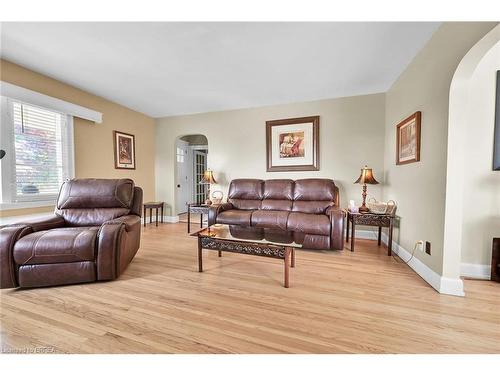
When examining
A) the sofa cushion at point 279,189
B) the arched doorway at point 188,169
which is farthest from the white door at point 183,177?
the sofa cushion at point 279,189

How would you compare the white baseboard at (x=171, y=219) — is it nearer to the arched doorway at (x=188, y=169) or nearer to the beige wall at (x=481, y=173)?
the arched doorway at (x=188, y=169)

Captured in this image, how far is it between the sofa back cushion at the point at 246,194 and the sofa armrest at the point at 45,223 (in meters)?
2.34

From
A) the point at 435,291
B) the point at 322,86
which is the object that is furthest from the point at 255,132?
the point at 435,291

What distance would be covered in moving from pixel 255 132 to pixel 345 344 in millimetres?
3592

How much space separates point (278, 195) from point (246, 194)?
59 cm

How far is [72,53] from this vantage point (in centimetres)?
233

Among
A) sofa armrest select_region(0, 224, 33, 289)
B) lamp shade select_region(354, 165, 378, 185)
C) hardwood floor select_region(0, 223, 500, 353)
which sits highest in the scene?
lamp shade select_region(354, 165, 378, 185)

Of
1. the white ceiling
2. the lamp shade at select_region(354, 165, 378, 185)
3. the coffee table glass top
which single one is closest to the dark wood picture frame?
the white ceiling

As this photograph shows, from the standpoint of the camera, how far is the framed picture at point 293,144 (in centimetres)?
377

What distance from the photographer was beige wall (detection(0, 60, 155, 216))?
270cm

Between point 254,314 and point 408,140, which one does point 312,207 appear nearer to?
point 408,140

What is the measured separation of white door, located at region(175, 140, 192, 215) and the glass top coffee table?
289 cm

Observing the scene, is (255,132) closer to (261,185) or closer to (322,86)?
(261,185)

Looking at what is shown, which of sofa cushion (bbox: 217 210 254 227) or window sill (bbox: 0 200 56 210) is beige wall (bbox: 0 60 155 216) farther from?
sofa cushion (bbox: 217 210 254 227)
